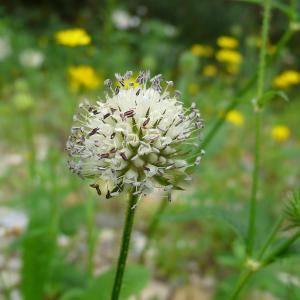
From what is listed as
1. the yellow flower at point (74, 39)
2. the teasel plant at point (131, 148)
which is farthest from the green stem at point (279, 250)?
the yellow flower at point (74, 39)

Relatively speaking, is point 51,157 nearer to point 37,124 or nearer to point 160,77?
point 160,77

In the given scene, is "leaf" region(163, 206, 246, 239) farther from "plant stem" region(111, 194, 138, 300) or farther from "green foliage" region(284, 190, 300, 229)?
"plant stem" region(111, 194, 138, 300)

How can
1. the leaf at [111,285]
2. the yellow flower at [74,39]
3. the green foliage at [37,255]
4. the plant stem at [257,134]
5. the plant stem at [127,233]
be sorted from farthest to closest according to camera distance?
the yellow flower at [74,39] → the green foliage at [37,255] → the leaf at [111,285] → the plant stem at [257,134] → the plant stem at [127,233]

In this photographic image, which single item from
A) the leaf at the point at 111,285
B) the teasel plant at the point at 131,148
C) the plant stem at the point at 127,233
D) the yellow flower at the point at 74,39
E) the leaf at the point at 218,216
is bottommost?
the leaf at the point at 111,285

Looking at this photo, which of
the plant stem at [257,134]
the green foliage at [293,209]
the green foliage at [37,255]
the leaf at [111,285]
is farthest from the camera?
the green foliage at [37,255]

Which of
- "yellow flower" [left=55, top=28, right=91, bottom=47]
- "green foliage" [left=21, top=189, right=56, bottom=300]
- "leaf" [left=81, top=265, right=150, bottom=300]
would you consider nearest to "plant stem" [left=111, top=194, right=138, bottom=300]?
"leaf" [left=81, top=265, right=150, bottom=300]

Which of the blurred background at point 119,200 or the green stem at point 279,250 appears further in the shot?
the blurred background at point 119,200

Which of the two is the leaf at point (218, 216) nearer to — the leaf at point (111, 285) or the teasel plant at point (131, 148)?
the leaf at point (111, 285)

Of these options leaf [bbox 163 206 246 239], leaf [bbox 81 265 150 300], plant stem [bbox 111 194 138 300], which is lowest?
leaf [bbox 81 265 150 300]

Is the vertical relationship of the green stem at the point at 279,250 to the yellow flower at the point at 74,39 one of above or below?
below
